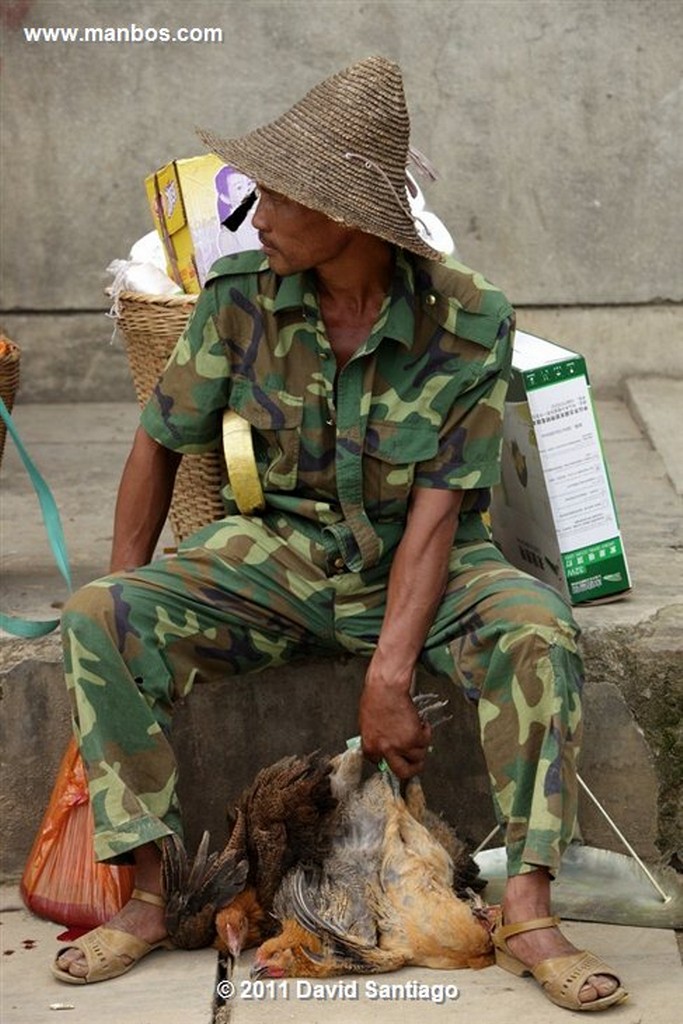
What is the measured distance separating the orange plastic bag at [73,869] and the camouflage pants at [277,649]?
31 cm

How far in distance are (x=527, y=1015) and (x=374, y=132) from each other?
1.59 m

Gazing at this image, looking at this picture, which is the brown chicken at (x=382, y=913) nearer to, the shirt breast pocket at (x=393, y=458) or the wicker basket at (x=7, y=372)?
the shirt breast pocket at (x=393, y=458)

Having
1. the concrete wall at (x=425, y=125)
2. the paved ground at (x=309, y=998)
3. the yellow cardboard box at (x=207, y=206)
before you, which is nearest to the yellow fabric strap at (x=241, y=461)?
the yellow cardboard box at (x=207, y=206)

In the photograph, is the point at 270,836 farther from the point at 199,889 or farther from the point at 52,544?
the point at 52,544

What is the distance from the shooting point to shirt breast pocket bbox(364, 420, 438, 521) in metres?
3.46

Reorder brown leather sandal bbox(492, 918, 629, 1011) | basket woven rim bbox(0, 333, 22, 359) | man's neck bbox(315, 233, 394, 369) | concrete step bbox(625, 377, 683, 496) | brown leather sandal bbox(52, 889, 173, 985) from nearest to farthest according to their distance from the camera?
brown leather sandal bbox(492, 918, 629, 1011), brown leather sandal bbox(52, 889, 173, 985), man's neck bbox(315, 233, 394, 369), basket woven rim bbox(0, 333, 22, 359), concrete step bbox(625, 377, 683, 496)

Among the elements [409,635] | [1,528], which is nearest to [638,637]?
[409,635]

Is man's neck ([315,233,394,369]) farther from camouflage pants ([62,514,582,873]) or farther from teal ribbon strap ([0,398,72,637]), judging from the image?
teal ribbon strap ([0,398,72,637])

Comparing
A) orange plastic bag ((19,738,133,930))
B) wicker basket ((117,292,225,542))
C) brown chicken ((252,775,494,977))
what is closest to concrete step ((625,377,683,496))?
wicker basket ((117,292,225,542))

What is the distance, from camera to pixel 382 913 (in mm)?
3379

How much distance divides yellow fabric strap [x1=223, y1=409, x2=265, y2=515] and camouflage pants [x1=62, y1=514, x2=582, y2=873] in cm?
6

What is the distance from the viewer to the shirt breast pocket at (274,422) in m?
3.54

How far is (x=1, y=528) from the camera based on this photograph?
4.67 meters

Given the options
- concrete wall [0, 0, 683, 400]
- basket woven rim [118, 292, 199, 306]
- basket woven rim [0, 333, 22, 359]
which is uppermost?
concrete wall [0, 0, 683, 400]
